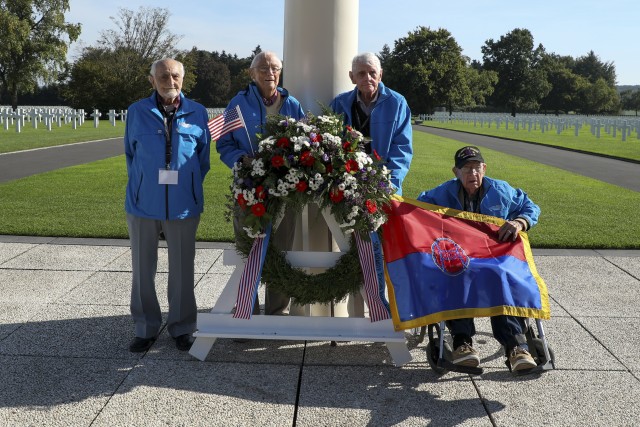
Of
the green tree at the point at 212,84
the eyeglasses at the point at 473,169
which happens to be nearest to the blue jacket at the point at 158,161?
the eyeglasses at the point at 473,169

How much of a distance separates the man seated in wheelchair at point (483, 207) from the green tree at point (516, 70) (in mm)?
102056

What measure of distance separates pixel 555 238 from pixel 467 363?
17.3 ft

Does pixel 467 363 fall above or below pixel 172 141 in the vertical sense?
below

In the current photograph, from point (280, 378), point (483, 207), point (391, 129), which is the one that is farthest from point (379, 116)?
point (280, 378)

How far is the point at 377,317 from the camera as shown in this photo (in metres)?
4.39

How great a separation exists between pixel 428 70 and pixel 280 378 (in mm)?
83424

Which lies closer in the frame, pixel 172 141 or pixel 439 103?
pixel 172 141

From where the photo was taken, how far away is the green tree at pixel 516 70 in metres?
103

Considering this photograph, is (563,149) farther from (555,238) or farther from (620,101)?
(620,101)

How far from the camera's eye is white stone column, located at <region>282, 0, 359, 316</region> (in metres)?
4.98

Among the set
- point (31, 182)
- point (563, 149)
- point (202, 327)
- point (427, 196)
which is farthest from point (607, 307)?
point (563, 149)

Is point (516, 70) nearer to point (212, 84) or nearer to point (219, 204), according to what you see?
point (212, 84)

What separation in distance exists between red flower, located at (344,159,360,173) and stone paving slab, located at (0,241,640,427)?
1315 mm

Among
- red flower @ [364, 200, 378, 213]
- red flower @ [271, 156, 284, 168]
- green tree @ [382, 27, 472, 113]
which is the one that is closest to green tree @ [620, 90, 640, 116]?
green tree @ [382, 27, 472, 113]
